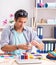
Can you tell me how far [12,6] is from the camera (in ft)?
13.6

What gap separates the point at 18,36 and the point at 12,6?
1606mm

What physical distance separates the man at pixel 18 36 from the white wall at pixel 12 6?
1476 mm

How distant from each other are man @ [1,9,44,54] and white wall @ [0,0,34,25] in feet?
4.84

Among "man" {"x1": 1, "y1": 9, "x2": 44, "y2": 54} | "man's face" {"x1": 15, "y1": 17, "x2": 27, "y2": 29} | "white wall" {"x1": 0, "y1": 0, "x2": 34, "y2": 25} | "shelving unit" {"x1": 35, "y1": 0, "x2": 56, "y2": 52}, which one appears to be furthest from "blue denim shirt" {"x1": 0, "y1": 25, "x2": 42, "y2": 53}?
"white wall" {"x1": 0, "y1": 0, "x2": 34, "y2": 25}

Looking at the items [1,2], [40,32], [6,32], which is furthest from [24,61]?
[1,2]

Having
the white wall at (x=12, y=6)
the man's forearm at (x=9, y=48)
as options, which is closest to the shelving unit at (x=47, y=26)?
the white wall at (x=12, y=6)

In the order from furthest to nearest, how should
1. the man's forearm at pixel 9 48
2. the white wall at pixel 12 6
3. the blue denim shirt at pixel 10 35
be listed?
the white wall at pixel 12 6, the blue denim shirt at pixel 10 35, the man's forearm at pixel 9 48

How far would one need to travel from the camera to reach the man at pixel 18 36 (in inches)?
101

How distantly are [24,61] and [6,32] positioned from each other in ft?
2.33

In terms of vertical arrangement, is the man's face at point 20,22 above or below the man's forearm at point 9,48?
above

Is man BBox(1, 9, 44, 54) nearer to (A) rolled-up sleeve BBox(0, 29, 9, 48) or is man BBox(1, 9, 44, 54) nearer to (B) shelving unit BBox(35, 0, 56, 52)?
(A) rolled-up sleeve BBox(0, 29, 9, 48)

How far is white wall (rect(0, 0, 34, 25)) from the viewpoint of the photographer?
4.12 metres

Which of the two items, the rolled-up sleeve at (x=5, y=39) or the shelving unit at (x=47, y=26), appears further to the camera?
the shelving unit at (x=47, y=26)

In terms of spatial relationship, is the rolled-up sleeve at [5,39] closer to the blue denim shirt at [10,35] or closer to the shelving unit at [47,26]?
the blue denim shirt at [10,35]
